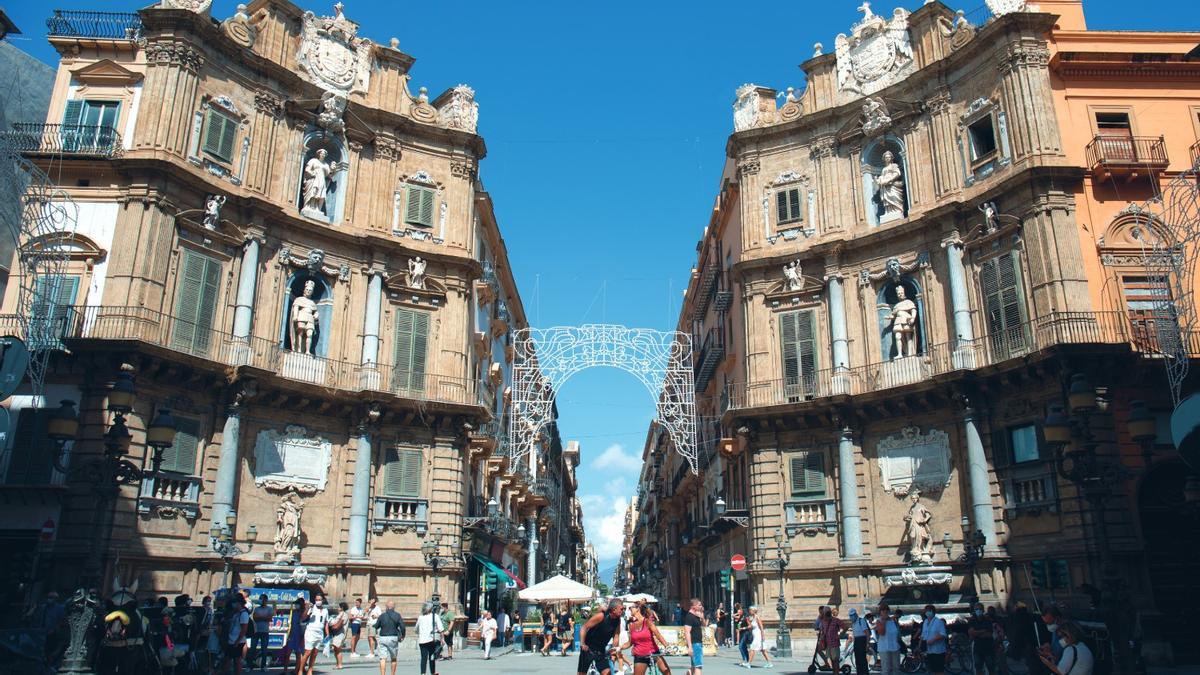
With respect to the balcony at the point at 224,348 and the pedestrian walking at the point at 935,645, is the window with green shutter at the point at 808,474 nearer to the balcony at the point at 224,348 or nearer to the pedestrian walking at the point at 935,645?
the balcony at the point at 224,348

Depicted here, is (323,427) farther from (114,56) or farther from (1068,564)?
(1068,564)

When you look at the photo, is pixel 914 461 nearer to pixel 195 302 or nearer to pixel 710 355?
pixel 710 355

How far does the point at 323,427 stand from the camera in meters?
25.8

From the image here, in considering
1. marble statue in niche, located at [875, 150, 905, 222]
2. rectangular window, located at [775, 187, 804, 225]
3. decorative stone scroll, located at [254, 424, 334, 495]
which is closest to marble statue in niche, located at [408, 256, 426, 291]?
decorative stone scroll, located at [254, 424, 334, 495]

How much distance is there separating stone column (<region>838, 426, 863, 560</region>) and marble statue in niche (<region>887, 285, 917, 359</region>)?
9.73 ft

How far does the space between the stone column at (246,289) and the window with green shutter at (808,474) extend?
16.9 metres

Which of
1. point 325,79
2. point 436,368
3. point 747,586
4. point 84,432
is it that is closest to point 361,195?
point 325,79

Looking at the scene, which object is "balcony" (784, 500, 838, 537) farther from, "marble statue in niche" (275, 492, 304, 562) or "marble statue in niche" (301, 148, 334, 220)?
"marble statue in niche" (301, 148, 334, 220)

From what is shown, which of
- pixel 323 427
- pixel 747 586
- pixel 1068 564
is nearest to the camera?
pixel 1068 564

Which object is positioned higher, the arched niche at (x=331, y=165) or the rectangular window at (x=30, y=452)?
the arched niche at (x=331, y=165)

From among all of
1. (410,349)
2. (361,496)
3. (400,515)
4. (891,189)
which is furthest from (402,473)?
(891,189)

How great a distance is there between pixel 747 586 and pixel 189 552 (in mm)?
17969

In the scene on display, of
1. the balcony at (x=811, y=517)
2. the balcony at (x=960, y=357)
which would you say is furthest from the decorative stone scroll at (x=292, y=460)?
the balcony at (x=811, y=517)

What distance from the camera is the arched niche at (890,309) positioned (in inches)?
1026
